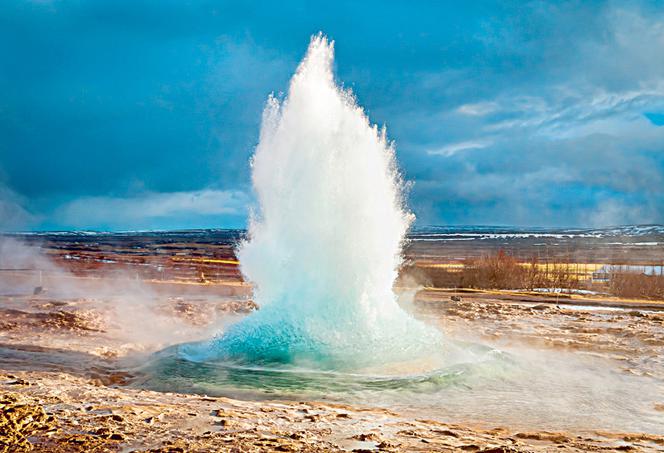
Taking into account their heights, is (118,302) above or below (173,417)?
above

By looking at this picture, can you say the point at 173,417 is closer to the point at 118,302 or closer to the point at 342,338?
the point at 342,338

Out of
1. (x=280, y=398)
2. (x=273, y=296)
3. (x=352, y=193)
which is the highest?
(x=352, y=193)

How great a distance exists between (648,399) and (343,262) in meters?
4.66

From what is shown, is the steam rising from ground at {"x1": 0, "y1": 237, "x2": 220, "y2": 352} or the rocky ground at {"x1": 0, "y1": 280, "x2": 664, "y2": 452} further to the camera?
the steam rising from ground at {"x1": 0, "y1": 237, "x2": 220, "y2": 352}

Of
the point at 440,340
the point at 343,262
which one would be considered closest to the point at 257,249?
the point at 343,262

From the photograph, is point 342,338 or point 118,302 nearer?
point 342,338

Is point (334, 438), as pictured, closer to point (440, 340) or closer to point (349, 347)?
point (349, 347)

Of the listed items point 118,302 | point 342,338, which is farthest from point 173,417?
point 118,302

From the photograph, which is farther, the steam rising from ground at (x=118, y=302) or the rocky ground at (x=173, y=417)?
the steam rising from ground at (x=118, y=302)

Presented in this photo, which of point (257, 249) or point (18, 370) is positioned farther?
point (257, 249)

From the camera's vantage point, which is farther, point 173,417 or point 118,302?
point 118,302

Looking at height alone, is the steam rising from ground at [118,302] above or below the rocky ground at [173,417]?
above

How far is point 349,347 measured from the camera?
29.0ft

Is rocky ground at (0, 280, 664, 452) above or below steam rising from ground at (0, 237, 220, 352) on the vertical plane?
below
